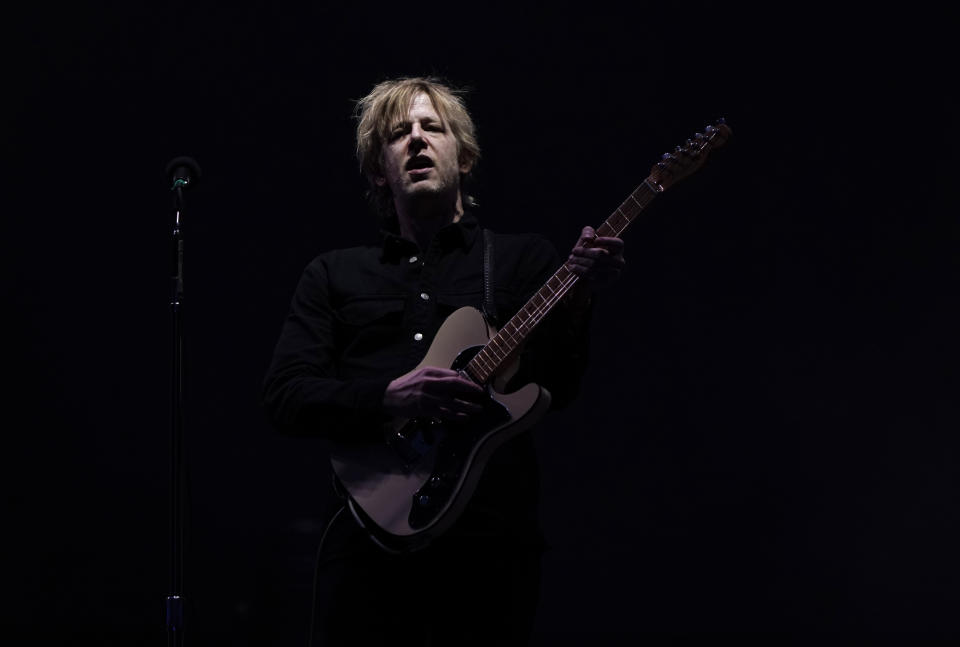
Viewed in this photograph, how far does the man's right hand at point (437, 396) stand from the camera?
1.85 m

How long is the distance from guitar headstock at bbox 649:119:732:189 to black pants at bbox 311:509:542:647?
30.6 inches

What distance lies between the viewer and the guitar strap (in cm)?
202

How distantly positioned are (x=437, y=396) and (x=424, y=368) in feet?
0.21

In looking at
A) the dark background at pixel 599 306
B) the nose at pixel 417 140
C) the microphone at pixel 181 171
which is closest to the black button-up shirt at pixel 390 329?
the nose at pixel 417 140

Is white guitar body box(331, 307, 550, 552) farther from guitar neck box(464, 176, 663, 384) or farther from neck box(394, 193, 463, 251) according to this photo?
neck box(394, 193, 463, 251)

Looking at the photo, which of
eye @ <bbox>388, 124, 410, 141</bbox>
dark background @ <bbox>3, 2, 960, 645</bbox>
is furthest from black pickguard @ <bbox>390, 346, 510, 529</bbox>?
dark background @ <bbox>3, 2, 960, 645</bbox>

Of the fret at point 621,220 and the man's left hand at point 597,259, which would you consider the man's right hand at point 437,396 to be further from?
the fret at point 621,220

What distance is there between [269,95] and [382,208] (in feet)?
5.21

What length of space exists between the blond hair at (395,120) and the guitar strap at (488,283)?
0.30m

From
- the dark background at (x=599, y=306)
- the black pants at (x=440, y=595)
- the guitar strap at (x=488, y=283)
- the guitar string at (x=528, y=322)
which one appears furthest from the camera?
the dark background at (x=599, y=306)

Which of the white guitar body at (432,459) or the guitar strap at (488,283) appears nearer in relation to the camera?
the white guitar body at (432,459)

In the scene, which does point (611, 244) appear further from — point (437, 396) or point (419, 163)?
point (419, 163)

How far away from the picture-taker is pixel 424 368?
1.88 meters

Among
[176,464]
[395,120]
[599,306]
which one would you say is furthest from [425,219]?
[599,306]
